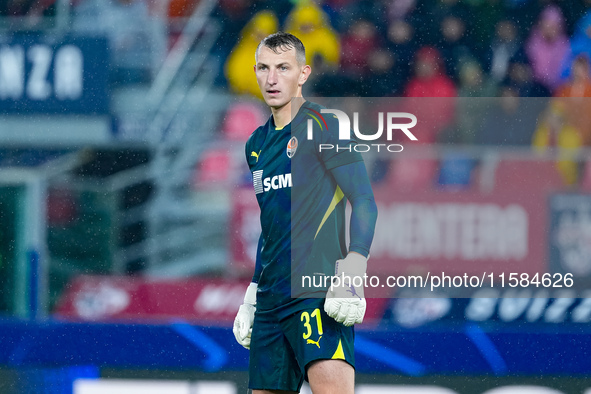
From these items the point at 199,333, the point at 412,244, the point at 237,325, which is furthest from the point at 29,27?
the point at 237,325

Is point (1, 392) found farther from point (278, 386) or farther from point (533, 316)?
point (533, 316)

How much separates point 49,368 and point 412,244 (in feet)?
6.88

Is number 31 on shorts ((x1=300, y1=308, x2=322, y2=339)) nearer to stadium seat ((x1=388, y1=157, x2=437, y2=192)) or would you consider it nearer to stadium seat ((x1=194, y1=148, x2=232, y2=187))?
stadium seat ((x1=388, y1=157, x2=437, y2=192))

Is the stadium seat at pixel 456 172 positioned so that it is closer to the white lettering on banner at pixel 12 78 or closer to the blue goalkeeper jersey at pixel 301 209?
the blue goalkeeper jersey at pixel 301 209

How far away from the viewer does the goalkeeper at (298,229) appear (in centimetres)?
293

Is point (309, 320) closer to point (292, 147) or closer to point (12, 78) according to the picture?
point (292, 147)

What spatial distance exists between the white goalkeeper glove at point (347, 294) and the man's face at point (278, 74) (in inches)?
24.7

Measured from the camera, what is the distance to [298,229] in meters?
3.06

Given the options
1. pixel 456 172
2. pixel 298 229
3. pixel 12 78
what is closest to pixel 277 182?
pixel 298 229

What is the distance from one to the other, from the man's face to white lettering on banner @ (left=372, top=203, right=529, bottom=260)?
210cm

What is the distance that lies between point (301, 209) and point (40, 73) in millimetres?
3073

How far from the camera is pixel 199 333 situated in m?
4.55

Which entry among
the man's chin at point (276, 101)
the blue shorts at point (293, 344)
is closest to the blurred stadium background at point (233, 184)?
the blue shorts at point (293, 344)

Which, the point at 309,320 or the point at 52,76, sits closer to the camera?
the point at 309,320
